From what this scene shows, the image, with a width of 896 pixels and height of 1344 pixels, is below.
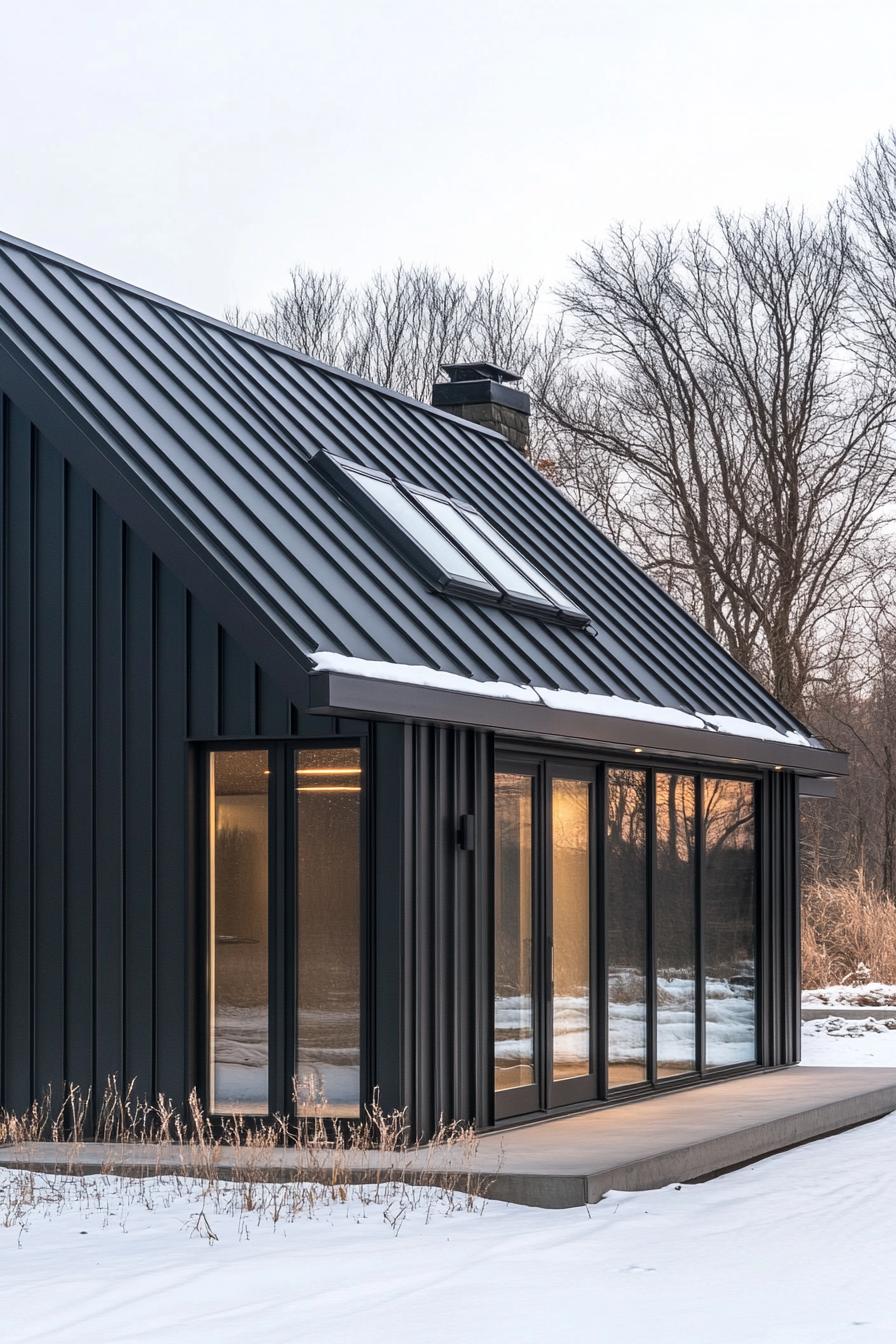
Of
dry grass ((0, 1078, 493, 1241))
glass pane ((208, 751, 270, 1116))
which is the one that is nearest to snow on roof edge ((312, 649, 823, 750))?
glass pane ((208, 751, 270, 1116))

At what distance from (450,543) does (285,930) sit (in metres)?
3.10

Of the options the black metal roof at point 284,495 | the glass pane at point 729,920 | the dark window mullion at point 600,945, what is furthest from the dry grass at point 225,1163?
the glass pane at point 729,920

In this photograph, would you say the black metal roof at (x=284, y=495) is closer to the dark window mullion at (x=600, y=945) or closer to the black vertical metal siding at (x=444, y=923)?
the black vertical metal siding at (x=444, y=923)

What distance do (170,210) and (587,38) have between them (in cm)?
1839

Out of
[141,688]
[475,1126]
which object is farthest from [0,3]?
[475,1126]

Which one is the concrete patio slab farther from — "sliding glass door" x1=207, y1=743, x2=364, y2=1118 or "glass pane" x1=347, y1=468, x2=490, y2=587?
"glass pane" x1=347, y1=468, x2=490, y2=587

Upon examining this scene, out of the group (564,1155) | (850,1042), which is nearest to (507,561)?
(564,1155)

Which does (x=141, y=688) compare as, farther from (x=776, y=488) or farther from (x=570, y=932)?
(x=776, y=488)

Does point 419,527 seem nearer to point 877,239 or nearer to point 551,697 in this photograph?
point 551,697

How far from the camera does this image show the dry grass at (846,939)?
825 inches

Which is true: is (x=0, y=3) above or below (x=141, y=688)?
above

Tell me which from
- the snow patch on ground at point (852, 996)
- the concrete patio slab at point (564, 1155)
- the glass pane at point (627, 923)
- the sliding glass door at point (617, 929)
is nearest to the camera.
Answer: the concrete patio slab at point (564, 1155)

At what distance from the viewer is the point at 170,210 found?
4403 centimetres

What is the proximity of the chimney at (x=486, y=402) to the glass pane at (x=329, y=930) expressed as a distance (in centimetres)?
757
